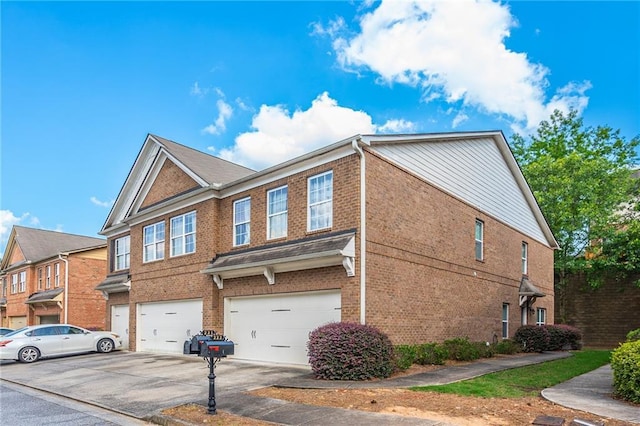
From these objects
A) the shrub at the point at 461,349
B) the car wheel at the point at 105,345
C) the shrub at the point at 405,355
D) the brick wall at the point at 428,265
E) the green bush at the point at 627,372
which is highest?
the brick wall at the point at 428,265

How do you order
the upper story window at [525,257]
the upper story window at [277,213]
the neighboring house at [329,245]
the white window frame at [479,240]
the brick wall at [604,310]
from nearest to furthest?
1. the neighboring house at [329,245]
2. the upper story window at [277,213]
3. the white window frame at [479,240]
4. the upper story window at [525,257]
5. the brick wall at [604,310]

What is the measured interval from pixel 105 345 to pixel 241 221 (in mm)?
Answer: 9628

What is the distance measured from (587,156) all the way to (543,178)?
628cm

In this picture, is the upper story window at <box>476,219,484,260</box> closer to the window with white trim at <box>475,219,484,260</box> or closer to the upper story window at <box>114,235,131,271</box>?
the window with white trim at <box>475,219,484,260</box>

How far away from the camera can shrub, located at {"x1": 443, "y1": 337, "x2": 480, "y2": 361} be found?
1658 centimetres

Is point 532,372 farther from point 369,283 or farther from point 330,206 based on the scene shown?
point 330,206

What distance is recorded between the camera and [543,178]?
1195 inches

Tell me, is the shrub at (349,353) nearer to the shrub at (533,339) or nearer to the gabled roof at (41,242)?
the shrub at (533,339)

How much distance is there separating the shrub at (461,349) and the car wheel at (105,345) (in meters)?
14.3

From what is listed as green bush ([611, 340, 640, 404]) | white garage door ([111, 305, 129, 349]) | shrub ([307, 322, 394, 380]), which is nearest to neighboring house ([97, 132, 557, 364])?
white garage door ([111, 305, 129, 349])

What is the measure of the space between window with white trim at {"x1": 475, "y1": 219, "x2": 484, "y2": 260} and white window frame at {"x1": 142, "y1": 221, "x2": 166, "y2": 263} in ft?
40.1

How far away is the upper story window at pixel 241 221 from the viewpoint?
58.2 ft

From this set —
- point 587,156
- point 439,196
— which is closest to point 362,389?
point 439,196

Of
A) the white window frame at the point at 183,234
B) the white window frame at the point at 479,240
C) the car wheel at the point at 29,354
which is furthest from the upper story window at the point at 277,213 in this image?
the car wheel at the point at 29,354
